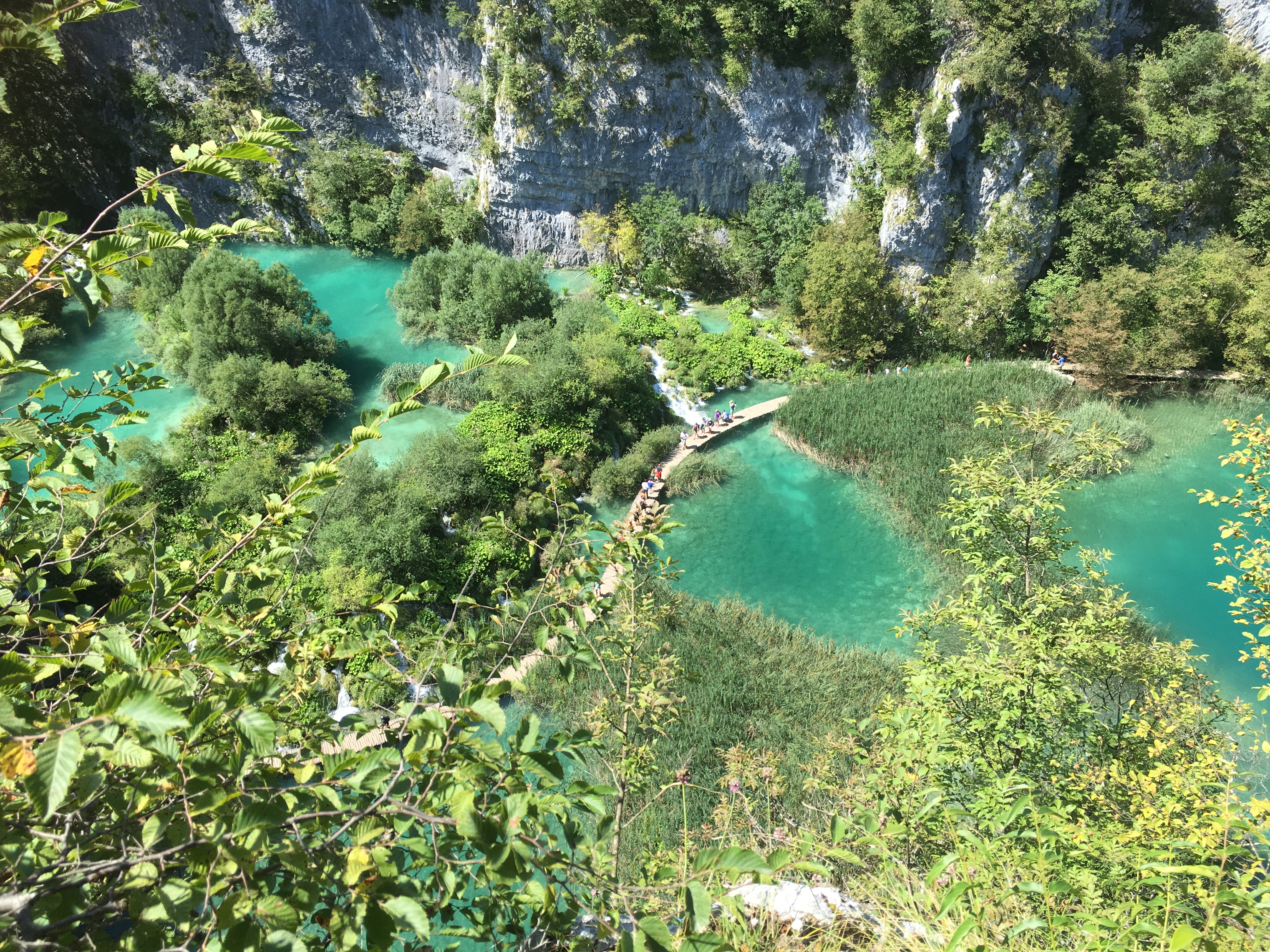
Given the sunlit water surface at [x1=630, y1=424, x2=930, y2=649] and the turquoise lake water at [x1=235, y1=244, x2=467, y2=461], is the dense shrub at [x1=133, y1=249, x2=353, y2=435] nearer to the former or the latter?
the turquoise lake water at [x1=235, y1=244, x2=467, y2=461]

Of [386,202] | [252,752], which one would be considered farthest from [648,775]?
[386,202]

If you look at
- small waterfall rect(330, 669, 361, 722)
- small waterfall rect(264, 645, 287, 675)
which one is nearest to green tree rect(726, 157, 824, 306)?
small waterfall rect(330, 669, 361, 722)

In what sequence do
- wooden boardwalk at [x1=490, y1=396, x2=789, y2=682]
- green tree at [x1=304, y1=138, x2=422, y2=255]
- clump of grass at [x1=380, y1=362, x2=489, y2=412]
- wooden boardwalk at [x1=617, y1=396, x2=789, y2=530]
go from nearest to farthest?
wooden boardwalk at [x1=490, y1=396, x2=789, y2=682]
wooden boardwalk at [x1=617, y1=396, x2=789, y2=530]
clump of grass at [x1=380, y1=362, x2=489, y2=412]
green tree at [x1=304, y1=138, x2=422, y2=255]

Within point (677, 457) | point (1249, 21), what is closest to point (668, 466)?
point (677, 457)

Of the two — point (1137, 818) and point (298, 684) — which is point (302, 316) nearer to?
point (298, 684)

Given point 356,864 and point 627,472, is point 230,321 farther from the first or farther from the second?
point 356,864

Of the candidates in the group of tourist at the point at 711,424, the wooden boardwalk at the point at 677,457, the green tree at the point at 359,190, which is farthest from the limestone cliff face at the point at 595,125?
the group of tourist at the point at 711,424
